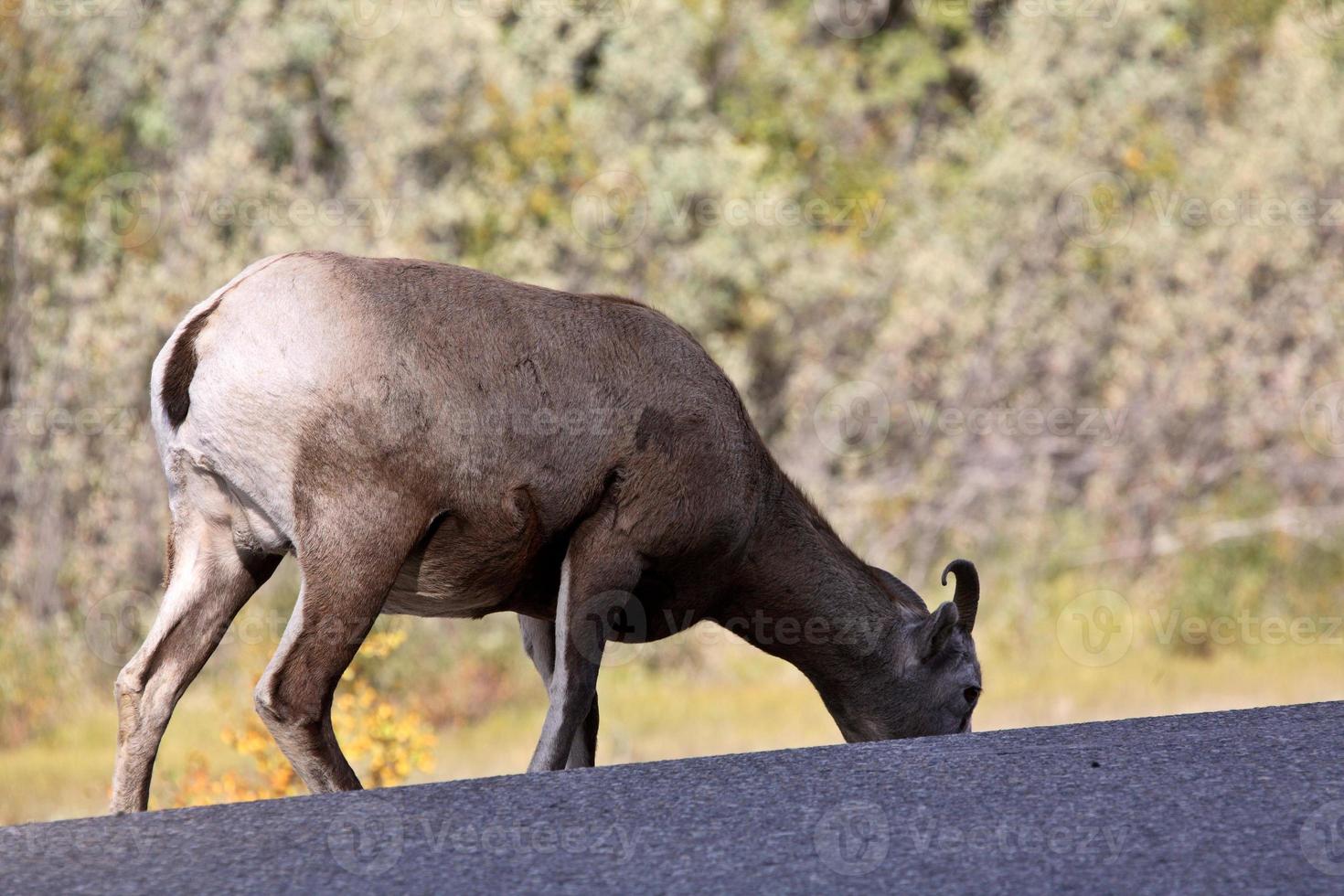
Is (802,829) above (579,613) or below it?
above

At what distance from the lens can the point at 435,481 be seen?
5289mm

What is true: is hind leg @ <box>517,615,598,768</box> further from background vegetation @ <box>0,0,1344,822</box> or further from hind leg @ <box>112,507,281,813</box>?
background vegetation @ <box>0,0,1344,822</box>

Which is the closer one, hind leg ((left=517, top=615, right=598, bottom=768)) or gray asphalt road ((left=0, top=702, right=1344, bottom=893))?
gray asphalt road ((left=0, top=702, right=1344, bottom=893))

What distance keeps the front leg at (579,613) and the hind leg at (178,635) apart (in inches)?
38.9

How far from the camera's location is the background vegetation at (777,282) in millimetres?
12625

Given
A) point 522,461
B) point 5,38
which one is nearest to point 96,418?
point 5,38

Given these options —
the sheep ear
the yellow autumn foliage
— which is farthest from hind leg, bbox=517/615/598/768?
the sheep ear

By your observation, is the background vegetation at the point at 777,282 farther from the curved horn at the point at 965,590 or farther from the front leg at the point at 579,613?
the front leg at the point at 579,613

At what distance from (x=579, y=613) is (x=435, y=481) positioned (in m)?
Result: 0.69

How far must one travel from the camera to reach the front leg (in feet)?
18.5

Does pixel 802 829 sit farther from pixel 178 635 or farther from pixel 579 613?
pixel 178 635

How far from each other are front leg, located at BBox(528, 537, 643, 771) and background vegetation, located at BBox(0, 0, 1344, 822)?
573cm

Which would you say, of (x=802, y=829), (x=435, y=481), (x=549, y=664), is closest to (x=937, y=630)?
(x=549, y=664)

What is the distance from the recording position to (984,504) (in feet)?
49.7
